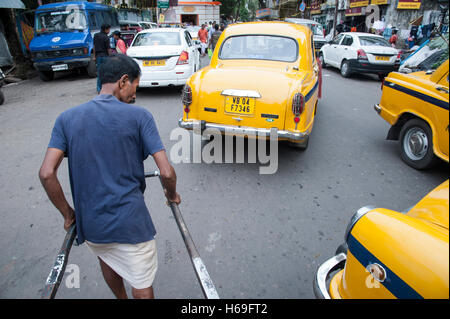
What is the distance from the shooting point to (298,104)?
3.82 metres

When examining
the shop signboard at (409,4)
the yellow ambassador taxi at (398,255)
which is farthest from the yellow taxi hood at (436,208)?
the shop signboard at (409,4)

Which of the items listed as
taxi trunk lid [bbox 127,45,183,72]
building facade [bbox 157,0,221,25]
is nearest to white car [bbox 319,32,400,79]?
taxi trunk lid [bbox 127,45,183,72]

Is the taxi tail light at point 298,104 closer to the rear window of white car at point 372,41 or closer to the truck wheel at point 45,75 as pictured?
the rear window of white car at point 372,41

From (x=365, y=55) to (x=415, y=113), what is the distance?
280 inches

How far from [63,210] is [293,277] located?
1.82m

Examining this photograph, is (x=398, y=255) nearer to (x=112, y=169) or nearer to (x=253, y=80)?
(x=112, y=169)

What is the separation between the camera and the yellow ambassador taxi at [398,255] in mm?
1145

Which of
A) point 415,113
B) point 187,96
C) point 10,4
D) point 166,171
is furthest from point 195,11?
point 166,171

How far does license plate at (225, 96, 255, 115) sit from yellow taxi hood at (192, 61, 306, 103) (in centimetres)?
14

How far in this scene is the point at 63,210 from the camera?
1.70 m

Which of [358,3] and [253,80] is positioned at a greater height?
[358,3]

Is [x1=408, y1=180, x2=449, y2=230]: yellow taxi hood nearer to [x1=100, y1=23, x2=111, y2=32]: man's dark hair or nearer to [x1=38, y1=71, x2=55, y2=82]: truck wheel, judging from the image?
[x1=100, y1=23, x2=111, y2=32]: man's dark hair

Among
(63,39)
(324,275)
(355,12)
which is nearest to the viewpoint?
(324,275)

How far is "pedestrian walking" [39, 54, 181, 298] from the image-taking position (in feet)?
5.11
